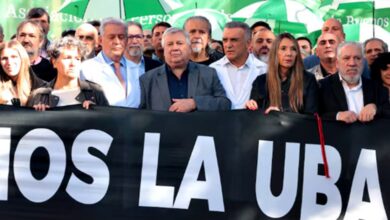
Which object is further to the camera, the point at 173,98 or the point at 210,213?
the point at 173,98

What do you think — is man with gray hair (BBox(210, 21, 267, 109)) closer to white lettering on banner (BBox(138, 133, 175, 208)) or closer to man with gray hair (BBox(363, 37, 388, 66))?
white lettering on banner (BBox(138, 133, 175, 208))

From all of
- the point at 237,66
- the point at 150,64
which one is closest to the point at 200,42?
the point at 150,64

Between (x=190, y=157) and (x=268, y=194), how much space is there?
26.5 inches

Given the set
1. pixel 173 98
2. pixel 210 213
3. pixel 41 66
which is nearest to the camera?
pixel 210 213

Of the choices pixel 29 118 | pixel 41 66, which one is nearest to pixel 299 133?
pixel 29 118

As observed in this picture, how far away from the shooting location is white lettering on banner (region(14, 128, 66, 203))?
867cm

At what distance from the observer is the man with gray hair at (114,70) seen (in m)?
9.62

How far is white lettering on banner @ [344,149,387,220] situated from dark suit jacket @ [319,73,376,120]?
1.75 feet

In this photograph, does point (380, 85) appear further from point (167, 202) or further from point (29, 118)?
point (29, 118)

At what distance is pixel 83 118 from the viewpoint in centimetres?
875

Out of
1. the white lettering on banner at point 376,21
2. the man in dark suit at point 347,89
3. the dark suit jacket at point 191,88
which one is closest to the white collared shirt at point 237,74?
the dark suit jacket at point 191,88

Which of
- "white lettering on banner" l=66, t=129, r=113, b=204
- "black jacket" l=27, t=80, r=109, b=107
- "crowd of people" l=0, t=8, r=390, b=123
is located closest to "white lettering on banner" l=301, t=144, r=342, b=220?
"crowd of people" l=0, t=8, r=390, b=123

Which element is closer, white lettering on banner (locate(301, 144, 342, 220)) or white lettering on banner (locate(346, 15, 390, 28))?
white lettering on banner (locate(301, 144, 342, 220))

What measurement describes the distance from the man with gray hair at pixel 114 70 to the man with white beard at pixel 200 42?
922mm
